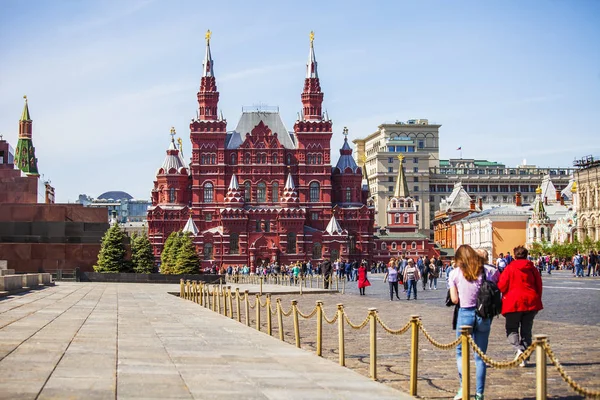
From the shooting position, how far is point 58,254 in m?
59.3

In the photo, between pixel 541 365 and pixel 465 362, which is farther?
pixel 465 362

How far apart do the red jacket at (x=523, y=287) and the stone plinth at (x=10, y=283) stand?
2057cm

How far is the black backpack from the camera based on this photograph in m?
12.1

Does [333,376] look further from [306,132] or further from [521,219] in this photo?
[521,219]

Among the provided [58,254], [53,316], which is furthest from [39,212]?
[53,316]

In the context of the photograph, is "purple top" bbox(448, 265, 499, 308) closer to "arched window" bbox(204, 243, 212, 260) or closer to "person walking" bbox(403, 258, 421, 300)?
"person walking" bbox(403, 258, 421, 300)

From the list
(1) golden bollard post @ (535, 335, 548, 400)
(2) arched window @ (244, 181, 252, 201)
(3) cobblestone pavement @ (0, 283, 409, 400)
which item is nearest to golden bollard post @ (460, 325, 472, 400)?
(3) cobblestone pavement @ (0, 283, 409, 400)

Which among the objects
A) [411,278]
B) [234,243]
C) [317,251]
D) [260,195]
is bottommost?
[411,278]

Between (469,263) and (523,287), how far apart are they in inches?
106

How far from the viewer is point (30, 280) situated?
38500mm

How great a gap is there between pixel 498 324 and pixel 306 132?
309 ft

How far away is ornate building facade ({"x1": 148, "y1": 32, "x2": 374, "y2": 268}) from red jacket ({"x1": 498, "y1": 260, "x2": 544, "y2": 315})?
97.7 metres

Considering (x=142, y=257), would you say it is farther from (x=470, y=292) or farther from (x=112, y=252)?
(x=470, y=292)

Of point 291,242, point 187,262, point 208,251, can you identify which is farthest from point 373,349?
point 208,251
